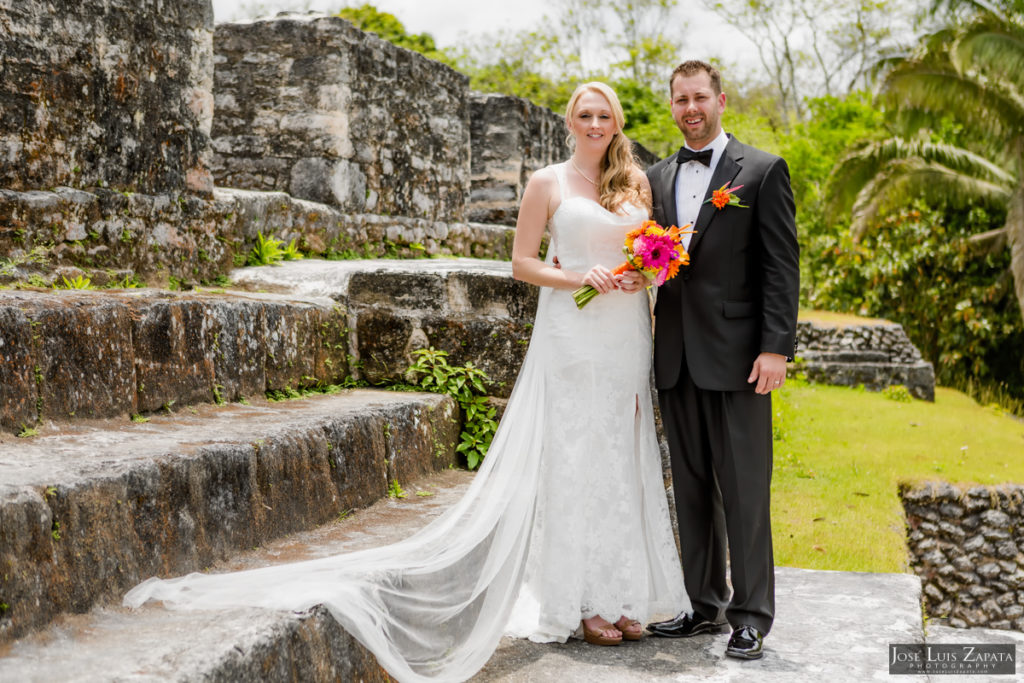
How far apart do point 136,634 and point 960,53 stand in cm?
1524

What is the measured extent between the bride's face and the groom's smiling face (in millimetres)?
244

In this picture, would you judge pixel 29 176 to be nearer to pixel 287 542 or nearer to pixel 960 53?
pixel 287 542

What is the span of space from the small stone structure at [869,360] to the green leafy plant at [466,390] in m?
13.8

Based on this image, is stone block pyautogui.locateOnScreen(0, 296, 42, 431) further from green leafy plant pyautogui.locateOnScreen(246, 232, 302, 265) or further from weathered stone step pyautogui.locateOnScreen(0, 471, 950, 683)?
green leafy plant pyautogui.locateOnScreen(246, 232, 302, 265)

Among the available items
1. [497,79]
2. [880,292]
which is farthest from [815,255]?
[497,79]

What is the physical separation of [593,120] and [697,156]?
1.32ft

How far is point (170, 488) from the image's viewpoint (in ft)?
8.52

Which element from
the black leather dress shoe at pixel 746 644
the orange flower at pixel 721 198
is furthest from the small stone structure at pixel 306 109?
the black leather dress shoe at pixel 746 644

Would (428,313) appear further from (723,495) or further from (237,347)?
(723,495)

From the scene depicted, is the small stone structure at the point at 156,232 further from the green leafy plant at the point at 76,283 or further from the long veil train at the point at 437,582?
the long veil train at the point at 437,582

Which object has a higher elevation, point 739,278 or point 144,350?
point 739,278

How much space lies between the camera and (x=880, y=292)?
19438 millimetres

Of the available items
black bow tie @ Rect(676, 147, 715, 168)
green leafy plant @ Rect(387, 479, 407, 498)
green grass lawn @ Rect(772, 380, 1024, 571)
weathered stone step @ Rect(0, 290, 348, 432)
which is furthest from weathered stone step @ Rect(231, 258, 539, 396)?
green grass lawn @ Rect(772, 380, 1024, 571)

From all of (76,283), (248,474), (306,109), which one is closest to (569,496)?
(248,474)
